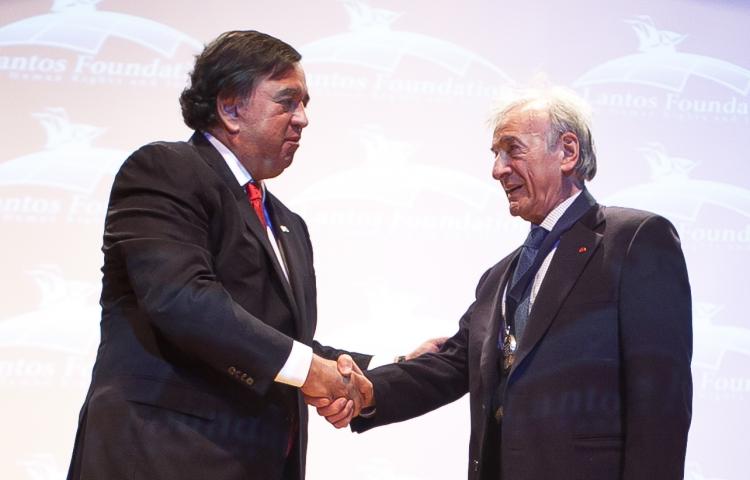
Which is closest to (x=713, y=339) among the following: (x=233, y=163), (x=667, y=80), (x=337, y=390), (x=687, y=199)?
(x=687, y=199)

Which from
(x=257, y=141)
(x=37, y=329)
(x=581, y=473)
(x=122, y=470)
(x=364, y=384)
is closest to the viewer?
(x=122, y=470)

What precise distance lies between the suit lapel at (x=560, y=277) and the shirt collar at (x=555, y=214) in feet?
0.45

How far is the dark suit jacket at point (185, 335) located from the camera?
8.08 feet

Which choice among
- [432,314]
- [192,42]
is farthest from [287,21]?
[432,314]

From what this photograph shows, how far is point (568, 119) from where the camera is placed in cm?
312

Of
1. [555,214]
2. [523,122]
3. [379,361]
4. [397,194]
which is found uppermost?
[523,122]

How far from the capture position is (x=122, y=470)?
2443 mm

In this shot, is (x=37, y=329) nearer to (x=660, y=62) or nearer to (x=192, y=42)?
(x=192, y=42)

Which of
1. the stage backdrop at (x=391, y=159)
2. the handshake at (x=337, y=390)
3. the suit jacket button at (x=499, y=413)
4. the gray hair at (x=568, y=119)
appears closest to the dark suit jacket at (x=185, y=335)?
the handshake at (x=337, y=390)

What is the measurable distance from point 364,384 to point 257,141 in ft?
3.30

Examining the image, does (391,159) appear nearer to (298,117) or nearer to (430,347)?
(430,347)

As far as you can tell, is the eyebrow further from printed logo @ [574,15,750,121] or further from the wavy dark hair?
printed logo @ [574,15,750,121]

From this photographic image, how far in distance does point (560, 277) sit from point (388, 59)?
230 centimetres

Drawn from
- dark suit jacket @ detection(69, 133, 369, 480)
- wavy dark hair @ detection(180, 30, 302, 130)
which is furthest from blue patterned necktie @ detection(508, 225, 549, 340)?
wavy dark hair @ detection(180, 30, 302, 130)
